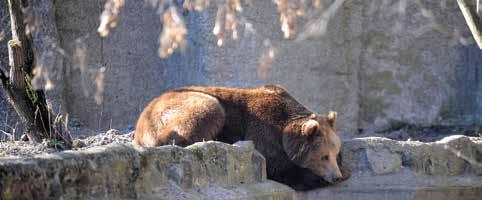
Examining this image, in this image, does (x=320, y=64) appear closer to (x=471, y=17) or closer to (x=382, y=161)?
(x=382, y=161)

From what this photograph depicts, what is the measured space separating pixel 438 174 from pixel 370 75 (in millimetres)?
3475

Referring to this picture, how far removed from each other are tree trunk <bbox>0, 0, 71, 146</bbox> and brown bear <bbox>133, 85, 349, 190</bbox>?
2.60ft

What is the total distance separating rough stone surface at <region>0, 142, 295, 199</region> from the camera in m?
4.47

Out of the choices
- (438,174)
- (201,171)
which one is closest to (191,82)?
(438,174)

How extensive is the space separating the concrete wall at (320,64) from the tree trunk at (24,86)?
1.97m

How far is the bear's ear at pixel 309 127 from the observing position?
7715 mm

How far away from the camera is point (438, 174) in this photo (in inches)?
305

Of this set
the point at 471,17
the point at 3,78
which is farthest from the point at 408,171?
the point at 3,78

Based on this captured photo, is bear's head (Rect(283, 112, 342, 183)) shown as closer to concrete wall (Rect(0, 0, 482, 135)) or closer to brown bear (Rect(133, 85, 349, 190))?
brown bear (Rect(133, 85, 349, 190))

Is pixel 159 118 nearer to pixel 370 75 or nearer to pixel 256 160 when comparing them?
pixel 256 160

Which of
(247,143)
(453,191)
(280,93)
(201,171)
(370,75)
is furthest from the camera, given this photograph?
(370,75)

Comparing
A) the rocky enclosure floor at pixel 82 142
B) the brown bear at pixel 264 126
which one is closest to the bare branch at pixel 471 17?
the brown bear at pixel 264 126

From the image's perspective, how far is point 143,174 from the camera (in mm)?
5250

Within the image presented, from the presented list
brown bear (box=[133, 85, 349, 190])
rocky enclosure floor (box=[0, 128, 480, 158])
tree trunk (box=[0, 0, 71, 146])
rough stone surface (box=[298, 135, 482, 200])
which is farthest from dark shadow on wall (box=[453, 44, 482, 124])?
tree trunk (box=[0, 0, 71, 146])
